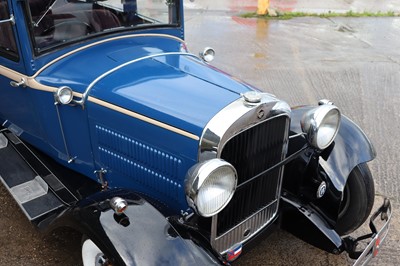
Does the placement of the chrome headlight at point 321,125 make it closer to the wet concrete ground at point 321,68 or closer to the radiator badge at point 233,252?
the radiator badge at point 233,252

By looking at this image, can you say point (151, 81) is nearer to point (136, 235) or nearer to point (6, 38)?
point (136, 235)

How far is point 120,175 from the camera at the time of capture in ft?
9.12

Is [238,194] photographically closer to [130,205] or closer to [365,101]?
[130,205]

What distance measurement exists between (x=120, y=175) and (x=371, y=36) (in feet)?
28.4

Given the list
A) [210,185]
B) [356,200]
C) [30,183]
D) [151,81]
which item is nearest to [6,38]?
[30,183]

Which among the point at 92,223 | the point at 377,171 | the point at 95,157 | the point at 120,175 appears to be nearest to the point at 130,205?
the point at 92,223

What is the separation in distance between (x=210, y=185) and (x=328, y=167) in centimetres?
114

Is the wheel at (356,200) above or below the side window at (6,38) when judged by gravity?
below

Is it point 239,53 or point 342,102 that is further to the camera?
point 239,53

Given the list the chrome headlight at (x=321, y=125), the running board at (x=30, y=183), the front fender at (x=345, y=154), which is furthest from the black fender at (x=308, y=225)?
the running board at (x=30, y=183)

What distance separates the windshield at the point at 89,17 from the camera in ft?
9.45

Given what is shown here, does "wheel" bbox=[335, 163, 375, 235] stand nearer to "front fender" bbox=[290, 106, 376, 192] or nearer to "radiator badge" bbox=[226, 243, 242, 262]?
"front fender" bbox=[290, 106, 376, 192]

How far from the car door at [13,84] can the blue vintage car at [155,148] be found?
0.02m

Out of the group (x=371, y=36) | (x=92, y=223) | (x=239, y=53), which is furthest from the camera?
(x=371, y=36)
